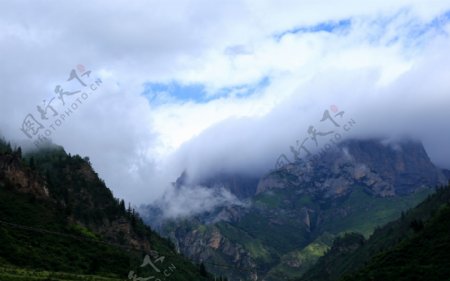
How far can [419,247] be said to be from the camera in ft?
616

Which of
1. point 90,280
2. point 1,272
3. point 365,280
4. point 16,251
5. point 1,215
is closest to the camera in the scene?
point 1,272

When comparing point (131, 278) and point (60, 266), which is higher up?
point (60, 266)

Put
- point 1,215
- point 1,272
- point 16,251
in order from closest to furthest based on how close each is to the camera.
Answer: point 1,272
point 16,251
point 1,215

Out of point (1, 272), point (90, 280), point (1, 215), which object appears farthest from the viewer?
point (1, 215)

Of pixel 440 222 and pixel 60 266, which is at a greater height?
pixel 60 266

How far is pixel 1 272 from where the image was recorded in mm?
129250

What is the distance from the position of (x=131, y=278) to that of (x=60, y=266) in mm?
23101

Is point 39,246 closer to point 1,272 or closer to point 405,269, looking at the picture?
point 1,272

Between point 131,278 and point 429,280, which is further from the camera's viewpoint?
point 131,278

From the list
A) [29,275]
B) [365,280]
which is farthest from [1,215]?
[365,280]

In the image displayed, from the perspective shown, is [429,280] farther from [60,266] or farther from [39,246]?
[39,246]

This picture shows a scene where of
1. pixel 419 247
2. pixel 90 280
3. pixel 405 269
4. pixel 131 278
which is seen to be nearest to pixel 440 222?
pixel 419 247

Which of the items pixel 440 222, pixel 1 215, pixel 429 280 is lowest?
pixel 429 280

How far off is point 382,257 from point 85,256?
4214 inches
